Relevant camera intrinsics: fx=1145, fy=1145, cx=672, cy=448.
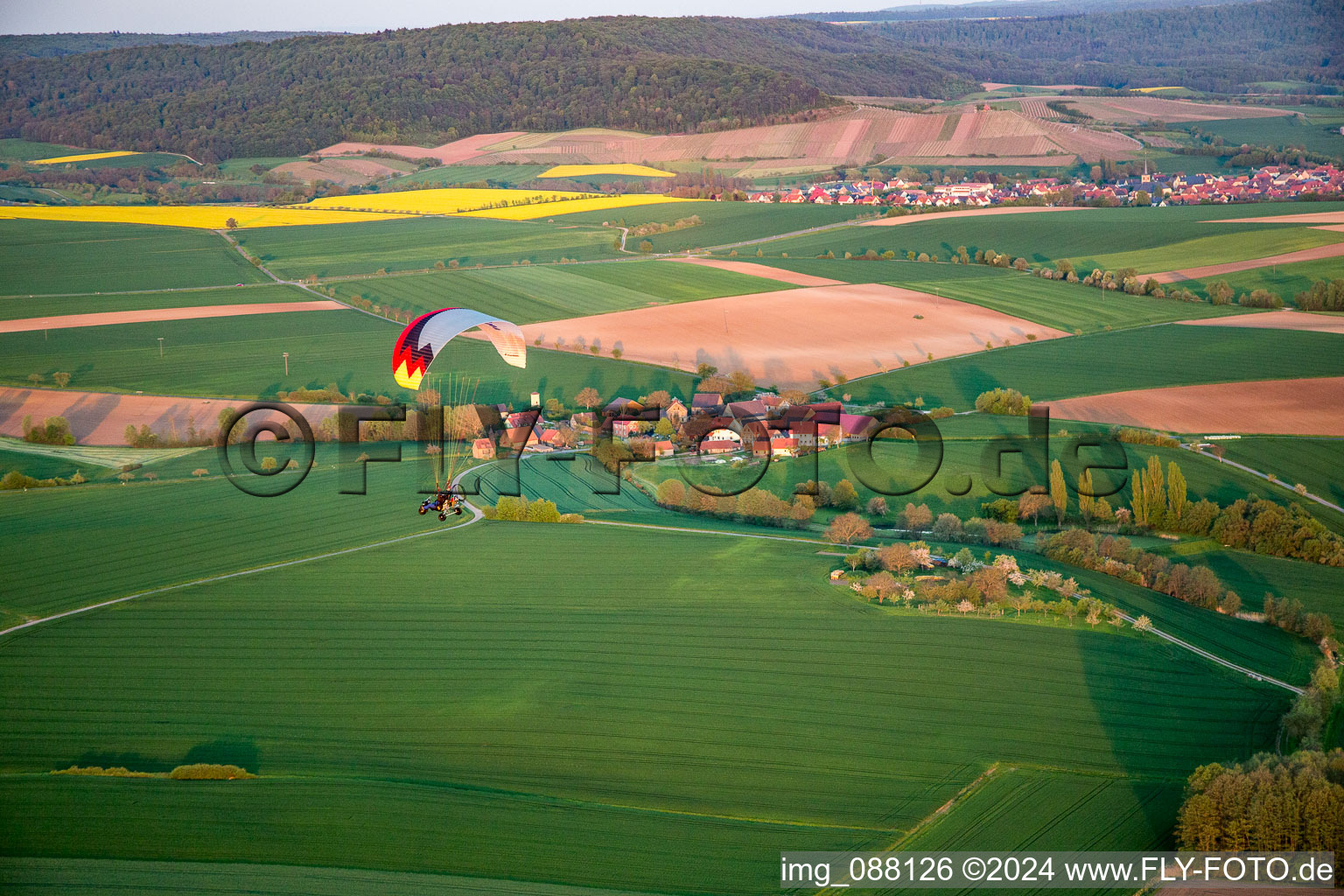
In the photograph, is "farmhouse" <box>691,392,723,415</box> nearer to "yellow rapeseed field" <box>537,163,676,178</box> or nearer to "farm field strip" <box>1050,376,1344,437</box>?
"farm field strip" <box>1050,376,1344,437</box>

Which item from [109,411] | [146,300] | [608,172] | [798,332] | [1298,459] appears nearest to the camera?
[1298,459]

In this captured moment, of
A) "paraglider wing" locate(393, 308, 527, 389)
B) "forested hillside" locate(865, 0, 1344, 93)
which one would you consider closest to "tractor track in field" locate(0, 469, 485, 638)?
"paraglider wing" locate(393, 308, 527, 389)

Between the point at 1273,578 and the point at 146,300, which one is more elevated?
the point at 146,300

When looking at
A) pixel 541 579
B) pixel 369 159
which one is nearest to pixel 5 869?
pixel 541 579

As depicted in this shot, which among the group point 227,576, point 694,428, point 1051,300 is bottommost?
point 227,576

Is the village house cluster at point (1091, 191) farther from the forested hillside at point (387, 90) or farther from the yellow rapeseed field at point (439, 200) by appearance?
the forested hillside at point (387, 90)

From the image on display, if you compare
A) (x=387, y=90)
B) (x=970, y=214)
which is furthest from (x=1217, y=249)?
(x=387, y=90)

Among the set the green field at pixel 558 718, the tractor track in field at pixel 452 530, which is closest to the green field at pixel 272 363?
the tractor track in field at pixel 452 530
